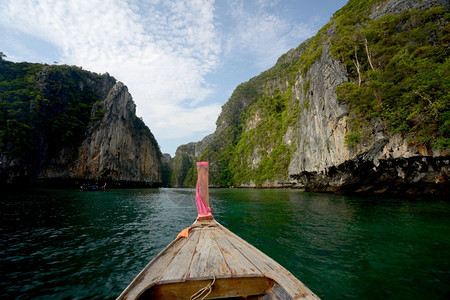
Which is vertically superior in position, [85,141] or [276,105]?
[276,105]

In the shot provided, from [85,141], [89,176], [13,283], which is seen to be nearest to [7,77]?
[85,141]

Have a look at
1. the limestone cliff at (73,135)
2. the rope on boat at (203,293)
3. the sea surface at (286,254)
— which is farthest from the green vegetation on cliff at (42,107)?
the rope on boat at (203,293)

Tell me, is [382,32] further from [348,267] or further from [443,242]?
[348,267]

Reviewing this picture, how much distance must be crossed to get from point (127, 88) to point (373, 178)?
61854 millimetres

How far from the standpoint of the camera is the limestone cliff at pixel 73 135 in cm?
3088

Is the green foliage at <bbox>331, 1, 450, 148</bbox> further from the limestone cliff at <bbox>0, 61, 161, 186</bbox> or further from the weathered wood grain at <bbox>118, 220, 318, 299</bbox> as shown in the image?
the limestone cliff at <bbox>0, 61, 161, 186</bbox>

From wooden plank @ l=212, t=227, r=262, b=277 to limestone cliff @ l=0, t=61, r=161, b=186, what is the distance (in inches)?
1511

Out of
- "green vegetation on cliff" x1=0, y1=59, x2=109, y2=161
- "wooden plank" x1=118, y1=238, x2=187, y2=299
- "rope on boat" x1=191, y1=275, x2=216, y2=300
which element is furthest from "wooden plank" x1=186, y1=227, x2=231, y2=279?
"green vegetation on cliff" x1=0, y1=59, x2=109, y2=161

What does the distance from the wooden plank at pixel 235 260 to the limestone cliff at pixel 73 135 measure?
38.4m

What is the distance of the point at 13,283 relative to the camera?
379 centimetres

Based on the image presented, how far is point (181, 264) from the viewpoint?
2586 mm

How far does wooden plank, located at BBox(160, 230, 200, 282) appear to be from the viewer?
216 cm

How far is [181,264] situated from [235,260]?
805mm

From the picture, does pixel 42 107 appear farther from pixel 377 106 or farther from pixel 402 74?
pixel 402 74
